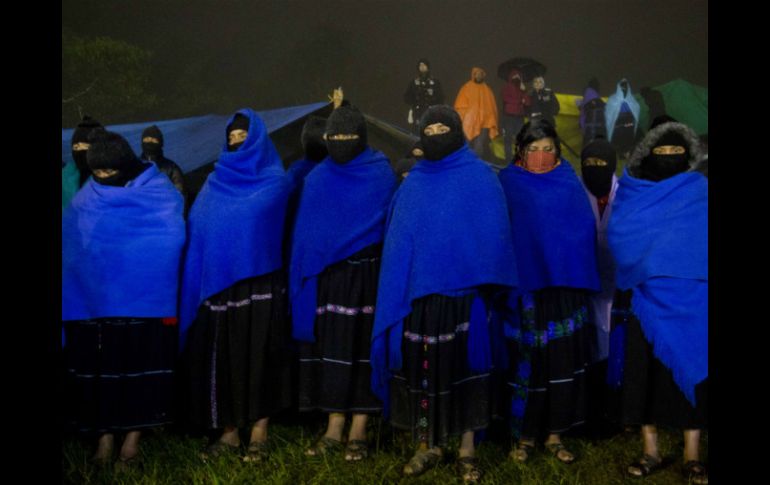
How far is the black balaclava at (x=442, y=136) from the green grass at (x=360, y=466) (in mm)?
1667

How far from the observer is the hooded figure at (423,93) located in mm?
10000

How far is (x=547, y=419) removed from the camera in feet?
11.7

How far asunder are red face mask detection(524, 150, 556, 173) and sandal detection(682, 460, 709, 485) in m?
1.70

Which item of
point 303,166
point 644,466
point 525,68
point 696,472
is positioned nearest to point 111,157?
point 303,166

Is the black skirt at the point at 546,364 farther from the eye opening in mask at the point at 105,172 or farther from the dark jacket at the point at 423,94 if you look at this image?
the dark jacket at the point at 423,94

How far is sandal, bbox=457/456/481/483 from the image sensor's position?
3.23 meters

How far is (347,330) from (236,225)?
843 millimetres

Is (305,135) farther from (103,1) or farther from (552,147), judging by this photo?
(103,1)

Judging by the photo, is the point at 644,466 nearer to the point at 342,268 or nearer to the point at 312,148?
the point at 342,268

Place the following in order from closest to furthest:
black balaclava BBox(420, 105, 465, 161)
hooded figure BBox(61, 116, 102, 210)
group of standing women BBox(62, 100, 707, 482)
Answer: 1. black balaclava BBox(420, 105, 465, 161)
2. group of standing women BBox(62, 100, 707, 482)
3. hooded figure BBox(61, 116, 102, 210)

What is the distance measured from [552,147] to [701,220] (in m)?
0.86

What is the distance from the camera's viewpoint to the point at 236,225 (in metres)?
3.49

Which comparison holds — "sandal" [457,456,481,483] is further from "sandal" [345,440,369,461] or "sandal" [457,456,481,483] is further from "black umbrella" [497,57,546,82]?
"black umbrella" [497,57,546,82]

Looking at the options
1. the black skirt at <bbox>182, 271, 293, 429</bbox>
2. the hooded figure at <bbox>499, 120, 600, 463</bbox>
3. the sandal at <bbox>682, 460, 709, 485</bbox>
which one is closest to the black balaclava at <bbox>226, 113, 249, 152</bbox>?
the black skirt at <bbox>182, 271, 293, 429</bbox>
